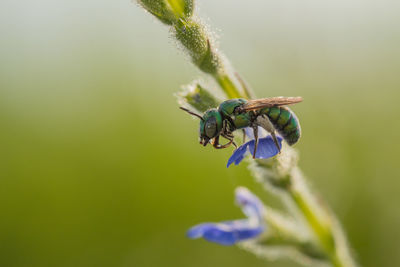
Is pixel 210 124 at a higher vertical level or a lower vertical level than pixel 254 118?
lower

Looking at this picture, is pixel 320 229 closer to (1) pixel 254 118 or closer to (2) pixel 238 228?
(2) pixel 238 228

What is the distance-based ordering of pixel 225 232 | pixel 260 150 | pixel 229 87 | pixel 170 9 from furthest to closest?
pixel 225 232 < pixel 229 87 < pixel 260 150 < pixel 170 9

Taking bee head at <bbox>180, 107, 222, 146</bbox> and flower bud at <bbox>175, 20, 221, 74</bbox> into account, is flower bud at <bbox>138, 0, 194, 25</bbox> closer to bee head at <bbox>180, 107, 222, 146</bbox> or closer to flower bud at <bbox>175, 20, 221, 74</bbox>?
flower bud at <bbox>175, 20, 221, 74</bbox>

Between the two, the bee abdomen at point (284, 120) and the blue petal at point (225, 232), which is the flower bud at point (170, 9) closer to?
the bee abdomen at point (284, 120)

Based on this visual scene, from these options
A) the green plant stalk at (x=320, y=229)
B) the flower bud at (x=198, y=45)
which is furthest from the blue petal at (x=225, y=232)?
the flower bud at (x=198, y=45)

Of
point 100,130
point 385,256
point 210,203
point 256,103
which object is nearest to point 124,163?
point 100,130

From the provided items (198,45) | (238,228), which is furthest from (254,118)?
(238,228)
